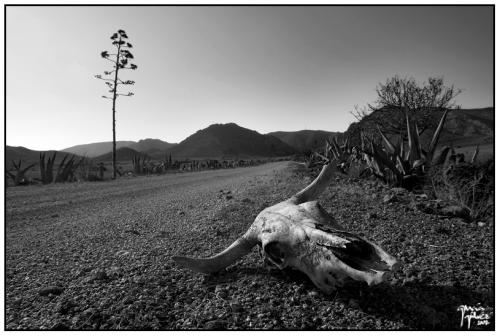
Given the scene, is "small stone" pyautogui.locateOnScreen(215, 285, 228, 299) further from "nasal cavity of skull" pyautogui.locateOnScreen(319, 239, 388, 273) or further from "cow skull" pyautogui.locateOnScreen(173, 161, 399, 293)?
"nasal cavity of skull" pyautogui.locateOnScreen(319, 239, 388, 273)

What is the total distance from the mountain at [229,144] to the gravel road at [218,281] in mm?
62055

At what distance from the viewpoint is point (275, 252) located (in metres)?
1.76

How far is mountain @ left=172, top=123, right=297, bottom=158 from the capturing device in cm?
6844

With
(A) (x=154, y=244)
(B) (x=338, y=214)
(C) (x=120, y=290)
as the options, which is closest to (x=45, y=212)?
(A) (x=154, y=244)

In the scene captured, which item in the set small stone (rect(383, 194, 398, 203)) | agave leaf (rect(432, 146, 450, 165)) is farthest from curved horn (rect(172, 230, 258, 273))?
agave leaf (rect(432, 146, 450, 165))

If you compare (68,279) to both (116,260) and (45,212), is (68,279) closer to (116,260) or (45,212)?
(116,260)

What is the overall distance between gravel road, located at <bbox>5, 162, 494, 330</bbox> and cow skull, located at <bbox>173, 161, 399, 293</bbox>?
0.15 metres

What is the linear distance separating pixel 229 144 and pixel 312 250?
Answer: 74.3 metres

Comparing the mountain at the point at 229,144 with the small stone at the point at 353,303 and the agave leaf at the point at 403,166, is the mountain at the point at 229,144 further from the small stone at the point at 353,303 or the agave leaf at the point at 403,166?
the small stone at the point at 353,303

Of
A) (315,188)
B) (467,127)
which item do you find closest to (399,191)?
(315,188)

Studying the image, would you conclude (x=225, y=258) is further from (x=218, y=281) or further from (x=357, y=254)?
(x=357, y=254)

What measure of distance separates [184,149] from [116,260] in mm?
68299
